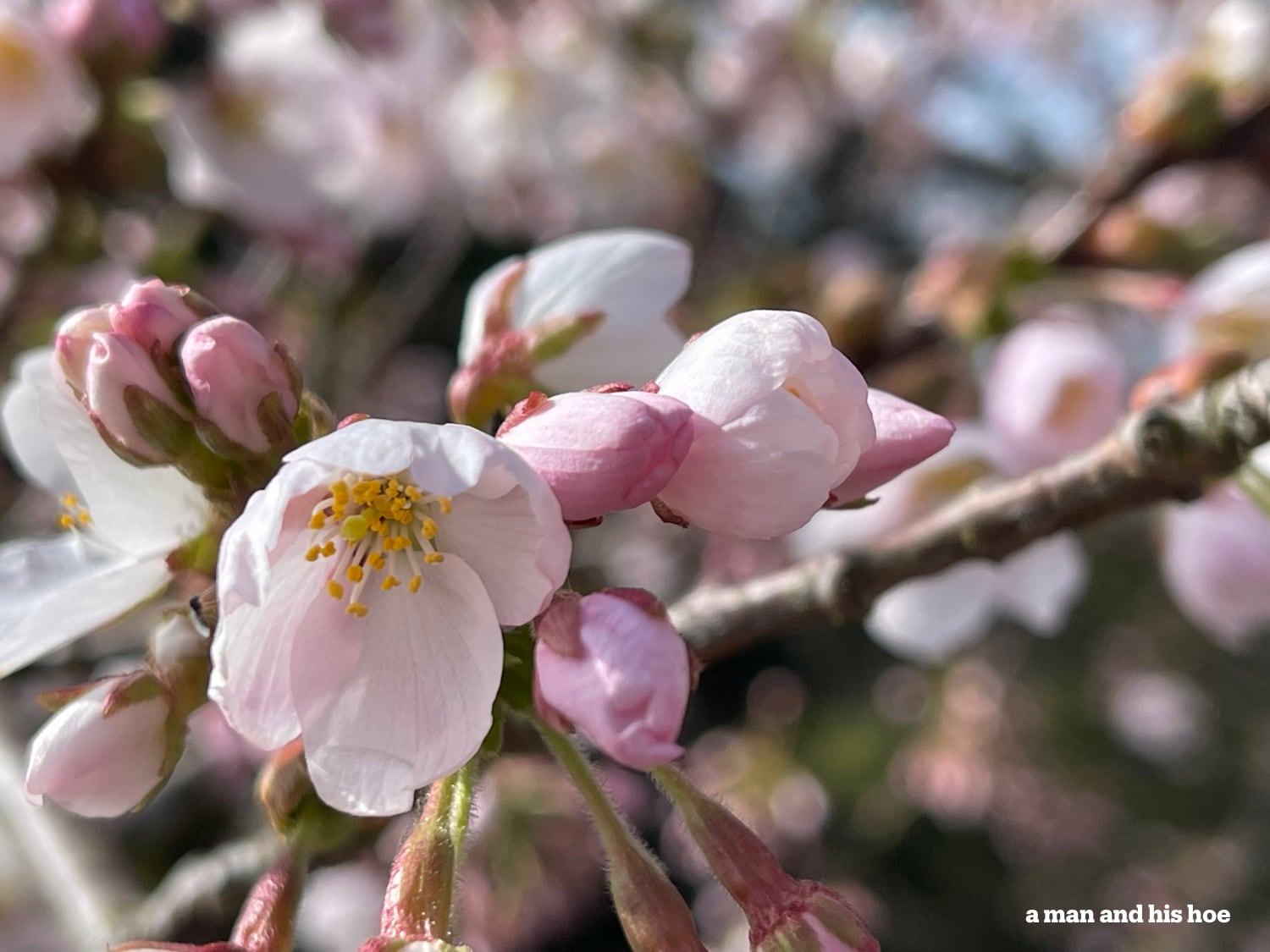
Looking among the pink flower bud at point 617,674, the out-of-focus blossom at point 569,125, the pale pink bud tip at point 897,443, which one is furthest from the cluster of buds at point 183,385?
the out-of-focus blossom at point 569,125

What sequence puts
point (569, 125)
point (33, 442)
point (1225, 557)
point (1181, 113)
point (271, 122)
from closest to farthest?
1. point (33, 442)
2. point (1225, 557)
3. point (1181, 113)
4. point (271, 122)
5. point (569, 125)

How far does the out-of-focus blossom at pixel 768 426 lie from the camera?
506 millimetres

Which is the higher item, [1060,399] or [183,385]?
[183,385]

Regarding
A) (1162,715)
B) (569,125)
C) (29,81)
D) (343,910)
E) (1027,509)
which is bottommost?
(1162,715)

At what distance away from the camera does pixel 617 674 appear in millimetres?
457

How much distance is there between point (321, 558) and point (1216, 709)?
4.36 meters

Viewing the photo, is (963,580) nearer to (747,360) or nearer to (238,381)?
(747,360)

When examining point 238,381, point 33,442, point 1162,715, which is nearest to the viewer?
point 238,381

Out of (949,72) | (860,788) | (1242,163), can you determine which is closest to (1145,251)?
(1242,163)

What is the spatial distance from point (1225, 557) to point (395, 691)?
93 centimetres

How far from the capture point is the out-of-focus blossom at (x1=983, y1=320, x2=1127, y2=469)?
108 centimetres

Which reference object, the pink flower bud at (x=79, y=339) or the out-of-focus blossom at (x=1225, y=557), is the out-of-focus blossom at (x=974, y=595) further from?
the pink flower bud at (x=79, y=339)

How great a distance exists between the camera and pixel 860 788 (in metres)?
3.30

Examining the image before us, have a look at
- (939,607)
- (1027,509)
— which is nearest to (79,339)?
(1027,509)
